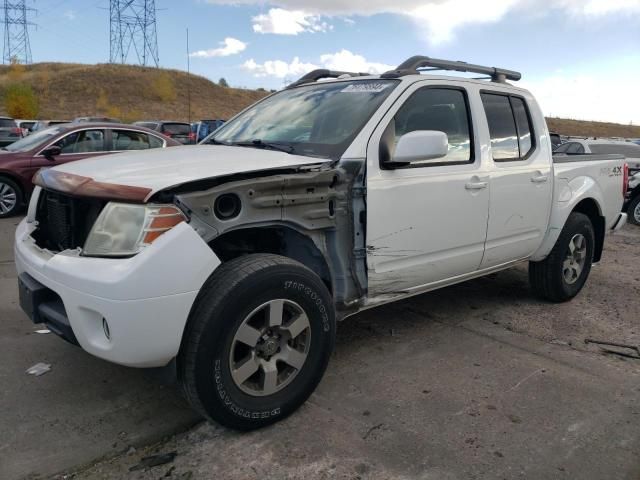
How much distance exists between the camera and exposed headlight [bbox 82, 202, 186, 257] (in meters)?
2.43

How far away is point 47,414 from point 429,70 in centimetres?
334

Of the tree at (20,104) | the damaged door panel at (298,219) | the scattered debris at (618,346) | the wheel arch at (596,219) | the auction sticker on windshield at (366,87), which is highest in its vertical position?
the tree at (20,104)

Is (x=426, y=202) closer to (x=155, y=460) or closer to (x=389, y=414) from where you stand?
(x=389, y=414)

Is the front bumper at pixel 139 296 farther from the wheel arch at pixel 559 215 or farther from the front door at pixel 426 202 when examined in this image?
the wheel arch at pixel 559 215

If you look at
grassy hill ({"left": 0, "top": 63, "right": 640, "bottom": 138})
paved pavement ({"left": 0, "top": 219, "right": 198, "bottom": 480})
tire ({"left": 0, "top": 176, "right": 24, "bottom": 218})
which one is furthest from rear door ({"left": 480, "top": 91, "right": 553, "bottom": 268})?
grassy hill ({"left": 0, "top": 63, "right": 640, "bottom": 138})

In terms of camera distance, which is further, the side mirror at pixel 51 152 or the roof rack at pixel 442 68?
the side mirror at pixel 51 152

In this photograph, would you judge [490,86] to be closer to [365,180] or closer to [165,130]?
[365,180]

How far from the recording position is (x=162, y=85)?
73.2m

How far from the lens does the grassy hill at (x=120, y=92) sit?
6249 cm

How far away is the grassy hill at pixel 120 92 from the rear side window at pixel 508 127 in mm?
60511

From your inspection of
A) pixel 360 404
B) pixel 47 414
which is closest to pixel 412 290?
pixel 360 404

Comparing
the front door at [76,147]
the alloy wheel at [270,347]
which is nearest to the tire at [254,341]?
the alloy wheel at [270,347]

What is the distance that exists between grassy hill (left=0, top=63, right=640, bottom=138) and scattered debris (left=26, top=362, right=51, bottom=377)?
5786cm

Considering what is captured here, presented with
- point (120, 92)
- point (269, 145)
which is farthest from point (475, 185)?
point (120, 92)
